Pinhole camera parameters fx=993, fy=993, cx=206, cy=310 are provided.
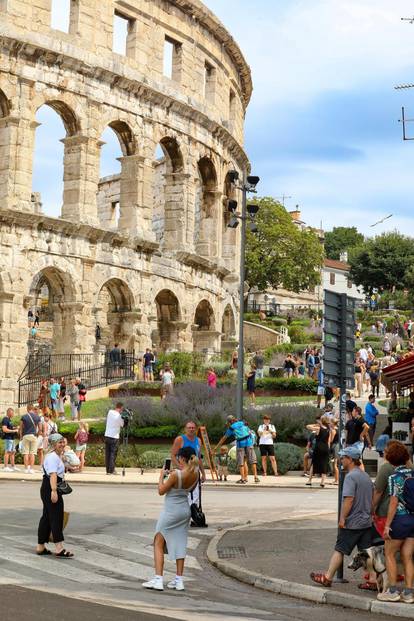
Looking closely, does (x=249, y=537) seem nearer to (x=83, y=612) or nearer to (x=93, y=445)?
(x=83, y=612)

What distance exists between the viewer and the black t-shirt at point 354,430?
66.7 feet

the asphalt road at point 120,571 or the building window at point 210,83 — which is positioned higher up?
the building window at point 210,83

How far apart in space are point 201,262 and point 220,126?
6.48 m

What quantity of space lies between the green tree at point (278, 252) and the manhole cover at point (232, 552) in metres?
65.2

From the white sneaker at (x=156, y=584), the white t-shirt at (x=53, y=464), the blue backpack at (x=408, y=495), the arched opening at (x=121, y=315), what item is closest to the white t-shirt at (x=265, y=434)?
the white t-shirt at (x=53, y=464)

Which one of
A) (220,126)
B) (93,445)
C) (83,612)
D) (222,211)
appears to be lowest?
(83,612)

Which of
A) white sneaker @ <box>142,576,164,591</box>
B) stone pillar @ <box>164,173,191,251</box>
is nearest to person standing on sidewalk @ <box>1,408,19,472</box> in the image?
white sneaker @ <box>142,576,164,591</box>

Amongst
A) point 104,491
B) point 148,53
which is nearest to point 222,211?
point 148,53

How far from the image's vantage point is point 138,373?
126 feet

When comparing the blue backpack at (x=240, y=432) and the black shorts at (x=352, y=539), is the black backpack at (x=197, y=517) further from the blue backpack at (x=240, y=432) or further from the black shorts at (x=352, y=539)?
the blue backpack at (x=240, y=432)

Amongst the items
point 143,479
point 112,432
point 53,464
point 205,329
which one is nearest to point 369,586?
point 53,464

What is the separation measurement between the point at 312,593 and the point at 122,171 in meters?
31.5

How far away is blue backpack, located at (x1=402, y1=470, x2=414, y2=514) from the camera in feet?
32.9

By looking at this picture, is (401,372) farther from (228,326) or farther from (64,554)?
(228,326)
